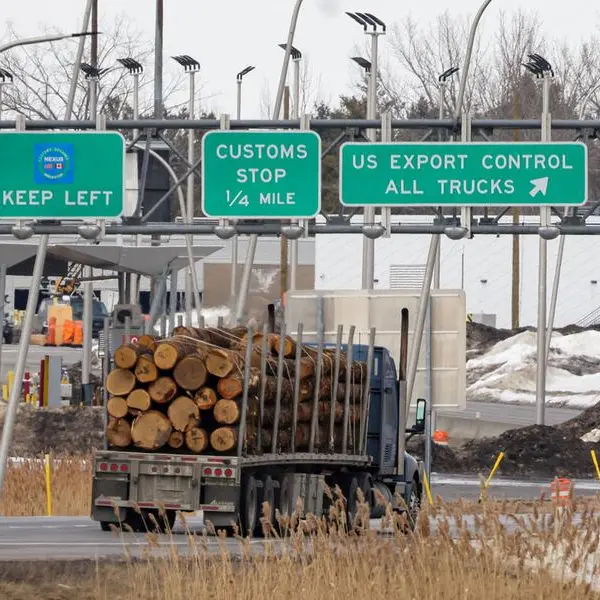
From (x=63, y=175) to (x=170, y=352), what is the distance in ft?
25.8

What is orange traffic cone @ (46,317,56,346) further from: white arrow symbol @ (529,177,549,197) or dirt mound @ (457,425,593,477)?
white arrow symbol @ (529,177,549,197)

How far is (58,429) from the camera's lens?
44.2 metres

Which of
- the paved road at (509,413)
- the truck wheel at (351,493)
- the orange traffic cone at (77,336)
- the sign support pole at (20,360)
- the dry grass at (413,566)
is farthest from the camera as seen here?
the orange traffic cone at (77,336)

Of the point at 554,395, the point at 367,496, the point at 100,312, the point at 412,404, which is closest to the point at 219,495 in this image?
the point at 367,496

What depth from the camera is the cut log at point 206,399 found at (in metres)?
21.8

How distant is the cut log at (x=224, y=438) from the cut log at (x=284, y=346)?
160 centimetres

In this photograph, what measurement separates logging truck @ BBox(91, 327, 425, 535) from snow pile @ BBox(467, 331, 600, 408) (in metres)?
40.9

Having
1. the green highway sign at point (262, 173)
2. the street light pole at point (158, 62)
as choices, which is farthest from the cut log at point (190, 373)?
the street light pole at point (158, 62)

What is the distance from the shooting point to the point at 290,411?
23.3 meters

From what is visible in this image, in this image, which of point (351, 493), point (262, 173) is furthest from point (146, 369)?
point (262, 173)

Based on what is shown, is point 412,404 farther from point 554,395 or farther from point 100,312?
point 100,312

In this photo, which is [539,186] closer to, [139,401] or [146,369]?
[146,369]

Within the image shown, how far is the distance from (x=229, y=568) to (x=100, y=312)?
6662 centimetres

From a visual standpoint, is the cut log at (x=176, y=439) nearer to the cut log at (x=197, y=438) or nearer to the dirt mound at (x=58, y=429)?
the cut log at (x=197, y=438)
